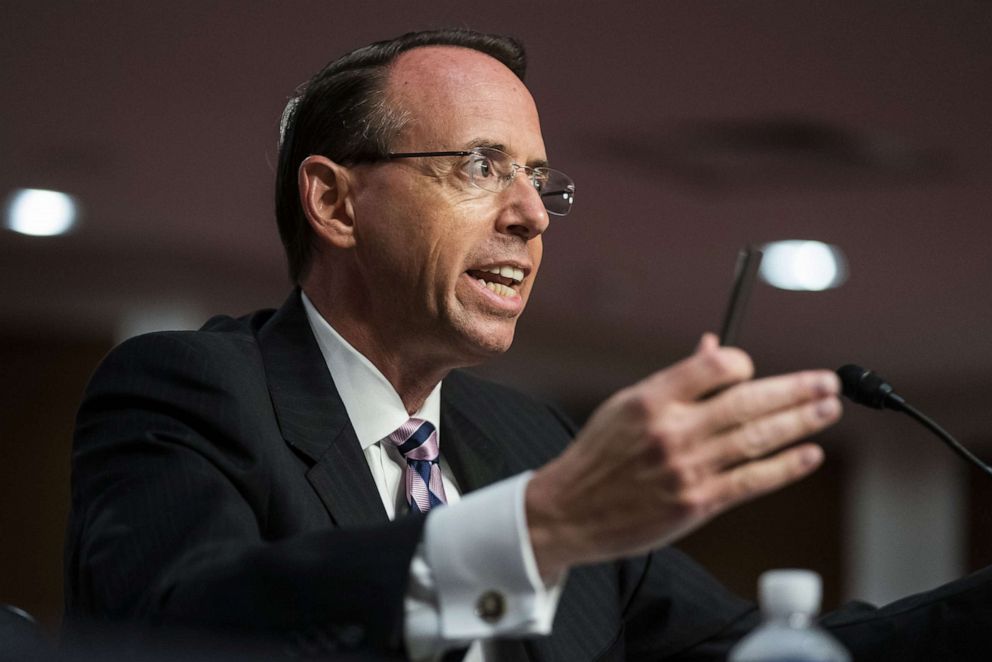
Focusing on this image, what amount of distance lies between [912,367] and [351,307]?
8.16 metres

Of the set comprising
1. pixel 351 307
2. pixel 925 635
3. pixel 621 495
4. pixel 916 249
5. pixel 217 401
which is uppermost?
pixel 916 249

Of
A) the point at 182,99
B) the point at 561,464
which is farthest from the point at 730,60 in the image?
the point at 561,464

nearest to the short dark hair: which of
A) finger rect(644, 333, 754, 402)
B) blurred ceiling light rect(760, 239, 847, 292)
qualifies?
finger rect(644, 333, 754, 402)

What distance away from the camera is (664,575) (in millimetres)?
1979

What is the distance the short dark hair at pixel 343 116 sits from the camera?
1998 mm

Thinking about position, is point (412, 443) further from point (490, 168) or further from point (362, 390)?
point (490, 168)

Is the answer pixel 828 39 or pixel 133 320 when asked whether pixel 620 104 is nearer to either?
pixel 828 39

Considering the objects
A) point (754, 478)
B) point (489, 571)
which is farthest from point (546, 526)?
point (754, 478)

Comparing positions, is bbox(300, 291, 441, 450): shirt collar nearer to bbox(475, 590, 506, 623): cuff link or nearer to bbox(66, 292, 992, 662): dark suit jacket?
bbox(66, 292, 992, 662): dark suit jacket

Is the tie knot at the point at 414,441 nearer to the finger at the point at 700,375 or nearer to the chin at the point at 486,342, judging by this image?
the chin at the point at 486,342

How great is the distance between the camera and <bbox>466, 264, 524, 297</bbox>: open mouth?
74.7 inches

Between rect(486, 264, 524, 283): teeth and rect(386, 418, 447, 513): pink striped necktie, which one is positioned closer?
rect(386, 418, 447, 513): pink striped necktie

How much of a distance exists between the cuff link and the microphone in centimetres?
66

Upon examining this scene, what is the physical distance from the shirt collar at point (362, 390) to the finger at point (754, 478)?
2.77ft
